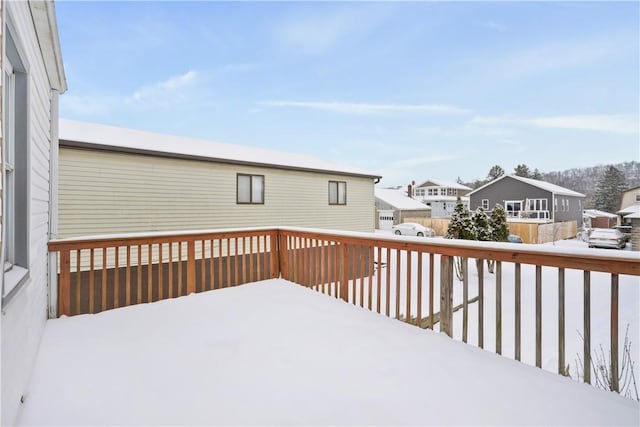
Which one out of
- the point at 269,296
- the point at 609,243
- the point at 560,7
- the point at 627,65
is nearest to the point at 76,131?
the point at 269,296

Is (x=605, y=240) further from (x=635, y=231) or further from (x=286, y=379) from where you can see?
(x=286, y=379)

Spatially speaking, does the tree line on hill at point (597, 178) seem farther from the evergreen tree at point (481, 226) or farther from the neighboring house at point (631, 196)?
the evergreen tree at point (481, 226)

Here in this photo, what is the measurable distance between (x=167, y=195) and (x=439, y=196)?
30664 millimetres

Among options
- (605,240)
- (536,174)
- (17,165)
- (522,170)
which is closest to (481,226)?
(605,240)

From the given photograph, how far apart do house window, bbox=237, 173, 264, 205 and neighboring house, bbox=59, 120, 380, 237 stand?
0.09 ft

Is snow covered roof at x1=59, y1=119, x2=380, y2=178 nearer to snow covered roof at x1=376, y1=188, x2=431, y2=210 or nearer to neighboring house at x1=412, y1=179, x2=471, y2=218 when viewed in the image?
snow covered roof at x1=376, y1=188, x2=431, y2=210

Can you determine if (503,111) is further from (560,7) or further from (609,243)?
(560,7)

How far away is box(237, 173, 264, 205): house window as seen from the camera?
8.12 metres

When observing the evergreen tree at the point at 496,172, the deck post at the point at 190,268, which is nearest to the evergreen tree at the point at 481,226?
the deck post at the point at 190,268

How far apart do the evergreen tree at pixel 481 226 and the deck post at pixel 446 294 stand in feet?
28.3

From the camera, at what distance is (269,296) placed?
4.01 metres

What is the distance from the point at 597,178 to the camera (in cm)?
4144

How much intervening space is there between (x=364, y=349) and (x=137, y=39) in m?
10.6

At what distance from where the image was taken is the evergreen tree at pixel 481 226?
10430 mm
